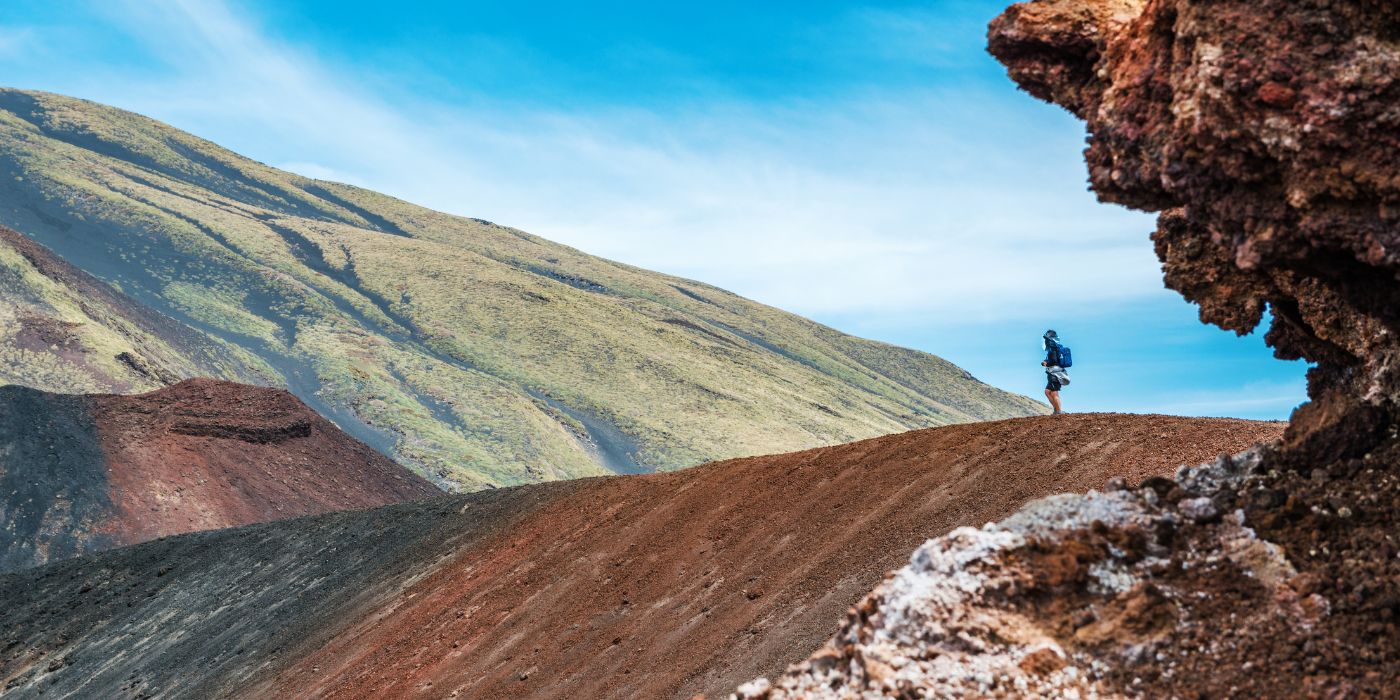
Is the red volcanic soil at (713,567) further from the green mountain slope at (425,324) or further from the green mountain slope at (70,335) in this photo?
the green mountain slope at (425,324)

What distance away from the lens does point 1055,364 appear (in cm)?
1673

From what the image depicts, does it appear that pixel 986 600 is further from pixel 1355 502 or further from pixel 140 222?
pixel 140 222

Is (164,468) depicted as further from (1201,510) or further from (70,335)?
(1201,510)

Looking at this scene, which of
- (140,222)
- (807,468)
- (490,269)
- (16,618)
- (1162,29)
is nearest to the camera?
(1162,29)

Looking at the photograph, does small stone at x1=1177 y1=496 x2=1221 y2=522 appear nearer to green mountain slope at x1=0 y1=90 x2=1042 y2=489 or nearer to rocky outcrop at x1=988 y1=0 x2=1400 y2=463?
rocky outcrop at x1=988 y1=0 x2=1400 y2=463

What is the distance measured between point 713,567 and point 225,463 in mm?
39578

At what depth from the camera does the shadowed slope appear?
12875 mm

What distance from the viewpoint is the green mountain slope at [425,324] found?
3649 inches

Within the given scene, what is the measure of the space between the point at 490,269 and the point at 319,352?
34.1m

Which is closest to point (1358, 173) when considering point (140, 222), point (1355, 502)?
point (1355, 502)

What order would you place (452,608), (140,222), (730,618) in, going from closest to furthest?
(730,618)
(452,608)
(140,222)

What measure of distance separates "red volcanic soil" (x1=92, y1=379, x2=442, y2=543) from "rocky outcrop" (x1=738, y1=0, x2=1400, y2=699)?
43.5m

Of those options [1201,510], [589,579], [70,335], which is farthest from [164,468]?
[1201,510]

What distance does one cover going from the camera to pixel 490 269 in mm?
130750
